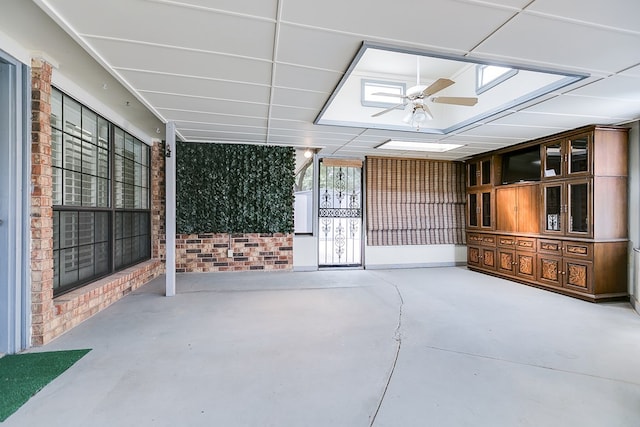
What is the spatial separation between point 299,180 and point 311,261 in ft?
5.96

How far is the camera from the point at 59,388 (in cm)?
221

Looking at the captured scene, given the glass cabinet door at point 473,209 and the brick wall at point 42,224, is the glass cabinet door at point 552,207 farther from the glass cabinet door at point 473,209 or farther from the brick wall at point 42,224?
the brick wall at point 42,224

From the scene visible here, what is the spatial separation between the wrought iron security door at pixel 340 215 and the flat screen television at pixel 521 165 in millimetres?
2997

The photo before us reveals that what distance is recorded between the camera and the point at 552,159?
5.15 metres

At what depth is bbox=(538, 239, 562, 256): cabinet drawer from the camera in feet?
16.4

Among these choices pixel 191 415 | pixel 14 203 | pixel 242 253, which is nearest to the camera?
pixel 191 415

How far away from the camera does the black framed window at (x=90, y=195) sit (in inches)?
135

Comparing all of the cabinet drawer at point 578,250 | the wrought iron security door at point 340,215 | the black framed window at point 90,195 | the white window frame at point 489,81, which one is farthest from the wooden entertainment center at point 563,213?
the black framed window at point 90,195

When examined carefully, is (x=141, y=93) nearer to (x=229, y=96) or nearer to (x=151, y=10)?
(x=229, y=96)

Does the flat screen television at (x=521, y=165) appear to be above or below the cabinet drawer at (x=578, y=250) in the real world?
above

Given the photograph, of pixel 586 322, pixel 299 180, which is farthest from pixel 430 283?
pixel 299 180

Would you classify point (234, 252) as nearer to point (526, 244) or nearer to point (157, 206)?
point (157, 206)

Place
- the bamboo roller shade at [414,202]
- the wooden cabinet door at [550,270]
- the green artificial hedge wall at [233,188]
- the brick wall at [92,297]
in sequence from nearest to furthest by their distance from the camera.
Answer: the brick wall at [92,297]
the wooden cabinet door at [550,270]
the green artificial hedge wall at [233,188]
the bamboo roller shade at [414,202]

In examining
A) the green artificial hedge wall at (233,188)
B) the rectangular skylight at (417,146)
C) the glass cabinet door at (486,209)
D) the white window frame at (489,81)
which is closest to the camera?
the white window frame at (489,81)
